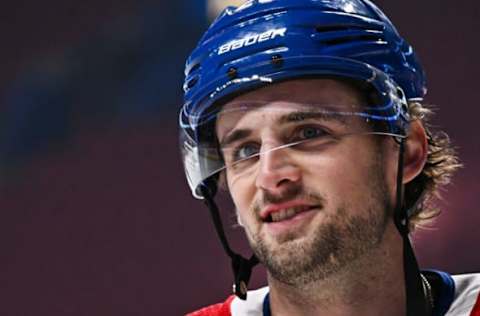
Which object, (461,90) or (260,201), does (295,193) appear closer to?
(260,201)

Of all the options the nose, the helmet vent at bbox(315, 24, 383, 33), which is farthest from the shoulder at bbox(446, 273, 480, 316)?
the helmet vent at bbox(315, 24, 383, 33)

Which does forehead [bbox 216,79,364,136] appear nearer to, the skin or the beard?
the skin

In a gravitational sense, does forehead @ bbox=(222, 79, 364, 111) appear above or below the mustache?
above

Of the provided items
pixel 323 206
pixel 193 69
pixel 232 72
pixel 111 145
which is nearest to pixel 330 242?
pixel 323 206

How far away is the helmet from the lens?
2.07 metres

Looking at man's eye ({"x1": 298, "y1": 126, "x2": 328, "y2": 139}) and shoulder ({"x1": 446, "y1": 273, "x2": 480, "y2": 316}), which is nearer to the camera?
man's eye ({"x1": 298, "y1": 126, "x2": 328, "y2": 139})

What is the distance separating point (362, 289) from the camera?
2115 millimetres

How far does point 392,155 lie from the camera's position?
2143mm

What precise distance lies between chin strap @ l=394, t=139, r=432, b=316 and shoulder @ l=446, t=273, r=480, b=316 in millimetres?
121

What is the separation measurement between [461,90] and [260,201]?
131cm

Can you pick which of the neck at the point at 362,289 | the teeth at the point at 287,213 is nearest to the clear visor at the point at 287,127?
the teeth at the point at 287,213

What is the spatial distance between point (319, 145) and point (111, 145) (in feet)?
4.94

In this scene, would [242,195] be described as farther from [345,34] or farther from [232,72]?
[345,34]

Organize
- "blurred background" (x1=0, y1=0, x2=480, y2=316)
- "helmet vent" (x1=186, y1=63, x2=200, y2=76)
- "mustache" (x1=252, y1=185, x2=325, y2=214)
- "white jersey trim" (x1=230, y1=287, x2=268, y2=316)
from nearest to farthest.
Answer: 1. "mustache" (x1=252, y1=185, x2=325, y2=214)
2. "helmet vent" (x1=186, y1=63, x2=200, y2=76)
3. "white jersey trim" (x1=230, y1=287, x2=268, y2=316)
4. "blurred background" (x1=0, y1=0, x2=480, y2=316)
